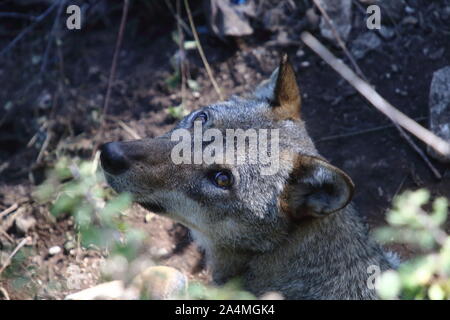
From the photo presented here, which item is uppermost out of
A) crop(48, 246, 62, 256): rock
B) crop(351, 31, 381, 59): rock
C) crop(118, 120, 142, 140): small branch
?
crop(351, 31, 381, 59): rock

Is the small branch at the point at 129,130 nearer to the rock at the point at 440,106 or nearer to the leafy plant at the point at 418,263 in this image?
the rock at the point at 440,106

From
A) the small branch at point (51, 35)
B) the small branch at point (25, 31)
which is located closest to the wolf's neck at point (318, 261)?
the small branch at point (51, 35)

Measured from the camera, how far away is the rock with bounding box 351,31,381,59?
20.9 ft

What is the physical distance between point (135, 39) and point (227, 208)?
13.6 ft

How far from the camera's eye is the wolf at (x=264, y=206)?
3569 millimetres

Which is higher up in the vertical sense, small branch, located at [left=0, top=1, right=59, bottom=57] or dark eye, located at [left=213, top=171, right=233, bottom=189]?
small branch, located at [left=0, top=1, right=59, bottom=57]

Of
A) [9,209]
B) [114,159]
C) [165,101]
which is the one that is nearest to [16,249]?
[9,209]

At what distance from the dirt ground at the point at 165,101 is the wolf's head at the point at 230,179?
1.72 metres

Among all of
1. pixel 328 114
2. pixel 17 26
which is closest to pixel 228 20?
pixel 328 114

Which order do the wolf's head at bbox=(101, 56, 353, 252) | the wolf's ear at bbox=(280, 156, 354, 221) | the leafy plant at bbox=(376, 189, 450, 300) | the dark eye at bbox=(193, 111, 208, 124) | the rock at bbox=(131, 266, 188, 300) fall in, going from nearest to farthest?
the leafy plant at bbox=(376, 189, 450, 300) < the wolf's ear at bbox=(280, 156, 354, 221) < the rock at bbox=(131, 266, 188, 300) < the wolf's head at bbox=(101, 56, 353, 252) < the dark eye at bbox=(193, 111, 208, 124)

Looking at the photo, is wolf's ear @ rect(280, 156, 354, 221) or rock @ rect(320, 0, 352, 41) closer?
wolf's ear @ rect(280, 156, 354, 221)

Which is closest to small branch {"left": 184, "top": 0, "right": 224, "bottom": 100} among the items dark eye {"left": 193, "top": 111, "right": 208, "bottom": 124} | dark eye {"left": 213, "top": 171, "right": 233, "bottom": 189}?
dark eye {"left": 193, "top": 111, "right": 208, "bottom": 124}

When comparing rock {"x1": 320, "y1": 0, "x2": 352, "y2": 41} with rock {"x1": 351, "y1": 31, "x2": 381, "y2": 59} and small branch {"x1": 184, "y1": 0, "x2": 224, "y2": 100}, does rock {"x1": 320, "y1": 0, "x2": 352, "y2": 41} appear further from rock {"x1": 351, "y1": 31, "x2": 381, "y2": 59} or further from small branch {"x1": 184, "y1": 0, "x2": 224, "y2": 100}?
small branch {"x1": 184, "y1": 0, "x2": 224, "y2": 100}

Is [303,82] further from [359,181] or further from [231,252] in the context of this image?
→ [231,252]
